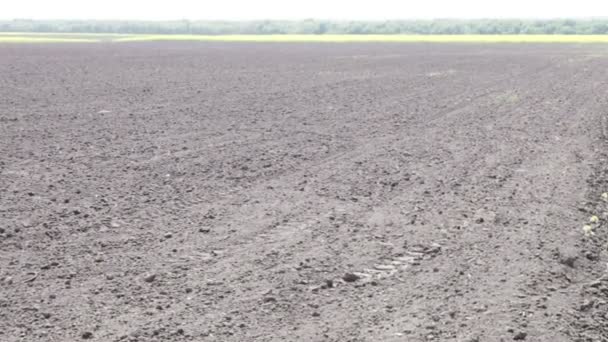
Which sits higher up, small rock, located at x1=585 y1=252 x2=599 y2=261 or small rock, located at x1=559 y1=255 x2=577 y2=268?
small rock, located at x1=559 y1=255 x2=577 y2=268

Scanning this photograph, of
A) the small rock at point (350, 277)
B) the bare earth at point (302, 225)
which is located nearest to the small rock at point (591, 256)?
the bare earth at point (302, 225)

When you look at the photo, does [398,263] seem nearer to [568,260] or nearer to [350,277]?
[350,277]

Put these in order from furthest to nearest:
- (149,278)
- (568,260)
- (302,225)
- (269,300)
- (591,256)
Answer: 1. (302,225)
2. (591,256)
3. (568,260)
4. (149,278)
5. (269,300)

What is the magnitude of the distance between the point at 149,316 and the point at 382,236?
2.86 meters

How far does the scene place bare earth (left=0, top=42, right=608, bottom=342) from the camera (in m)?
6.11

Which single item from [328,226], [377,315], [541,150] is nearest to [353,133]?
[541,150]

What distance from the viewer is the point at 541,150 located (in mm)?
13570

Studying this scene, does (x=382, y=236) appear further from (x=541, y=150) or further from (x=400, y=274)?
(x=541, y=150)

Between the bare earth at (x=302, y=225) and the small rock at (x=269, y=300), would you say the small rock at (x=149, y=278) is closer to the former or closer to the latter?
the bare earth at (x=302, y=225)

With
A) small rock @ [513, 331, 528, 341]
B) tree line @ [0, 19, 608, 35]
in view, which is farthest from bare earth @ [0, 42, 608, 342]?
tree line @ [0, 19, 608, 35]

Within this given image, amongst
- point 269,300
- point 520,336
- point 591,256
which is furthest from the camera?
point 591,256

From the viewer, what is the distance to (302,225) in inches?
347

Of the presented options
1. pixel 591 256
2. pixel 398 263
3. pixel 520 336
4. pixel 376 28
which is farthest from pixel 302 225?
pixel 376 28

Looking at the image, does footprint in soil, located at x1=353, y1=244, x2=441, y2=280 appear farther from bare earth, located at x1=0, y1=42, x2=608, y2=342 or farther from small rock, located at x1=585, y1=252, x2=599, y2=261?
small rock, located at x1=585, y1=252, x2=599, y2=261
